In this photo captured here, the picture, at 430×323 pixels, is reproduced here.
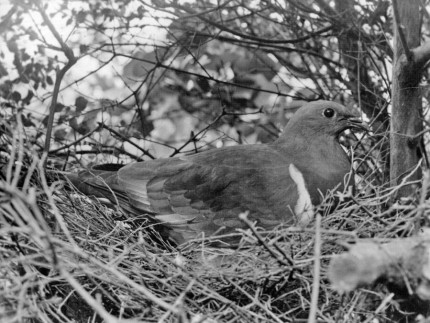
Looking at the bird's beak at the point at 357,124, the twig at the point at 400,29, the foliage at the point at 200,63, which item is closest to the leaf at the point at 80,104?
the foliage at the point at 200,63

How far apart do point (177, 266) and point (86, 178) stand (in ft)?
3.37

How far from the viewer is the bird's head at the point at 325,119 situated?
3.40 m

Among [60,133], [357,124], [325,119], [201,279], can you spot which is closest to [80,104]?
[60,133]

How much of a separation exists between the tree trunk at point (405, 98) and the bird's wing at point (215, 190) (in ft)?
1.55

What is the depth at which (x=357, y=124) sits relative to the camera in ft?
11.0

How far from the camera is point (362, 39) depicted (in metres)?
3.46

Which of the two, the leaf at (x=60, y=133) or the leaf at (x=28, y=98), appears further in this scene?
the leaf at (x=60, y=133)

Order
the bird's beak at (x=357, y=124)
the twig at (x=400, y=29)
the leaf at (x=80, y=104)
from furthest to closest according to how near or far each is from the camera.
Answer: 1. the leaf at (x=80, y=104)
2. the bird's beak at (x=357, y=124)
3. the twig at (x=400, y=29)

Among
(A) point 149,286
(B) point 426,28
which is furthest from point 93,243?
(B) point 426,28

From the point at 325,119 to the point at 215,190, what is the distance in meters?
0.64

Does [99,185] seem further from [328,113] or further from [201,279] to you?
[328,113]

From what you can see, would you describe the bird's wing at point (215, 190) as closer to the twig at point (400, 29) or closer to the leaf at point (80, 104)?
the leaf at point (80, 104)

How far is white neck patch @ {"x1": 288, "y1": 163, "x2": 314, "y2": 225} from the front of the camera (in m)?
3.03

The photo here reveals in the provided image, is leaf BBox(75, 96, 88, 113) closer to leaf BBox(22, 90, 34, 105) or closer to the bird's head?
leaf BBox(22, 90, 34, 105)
